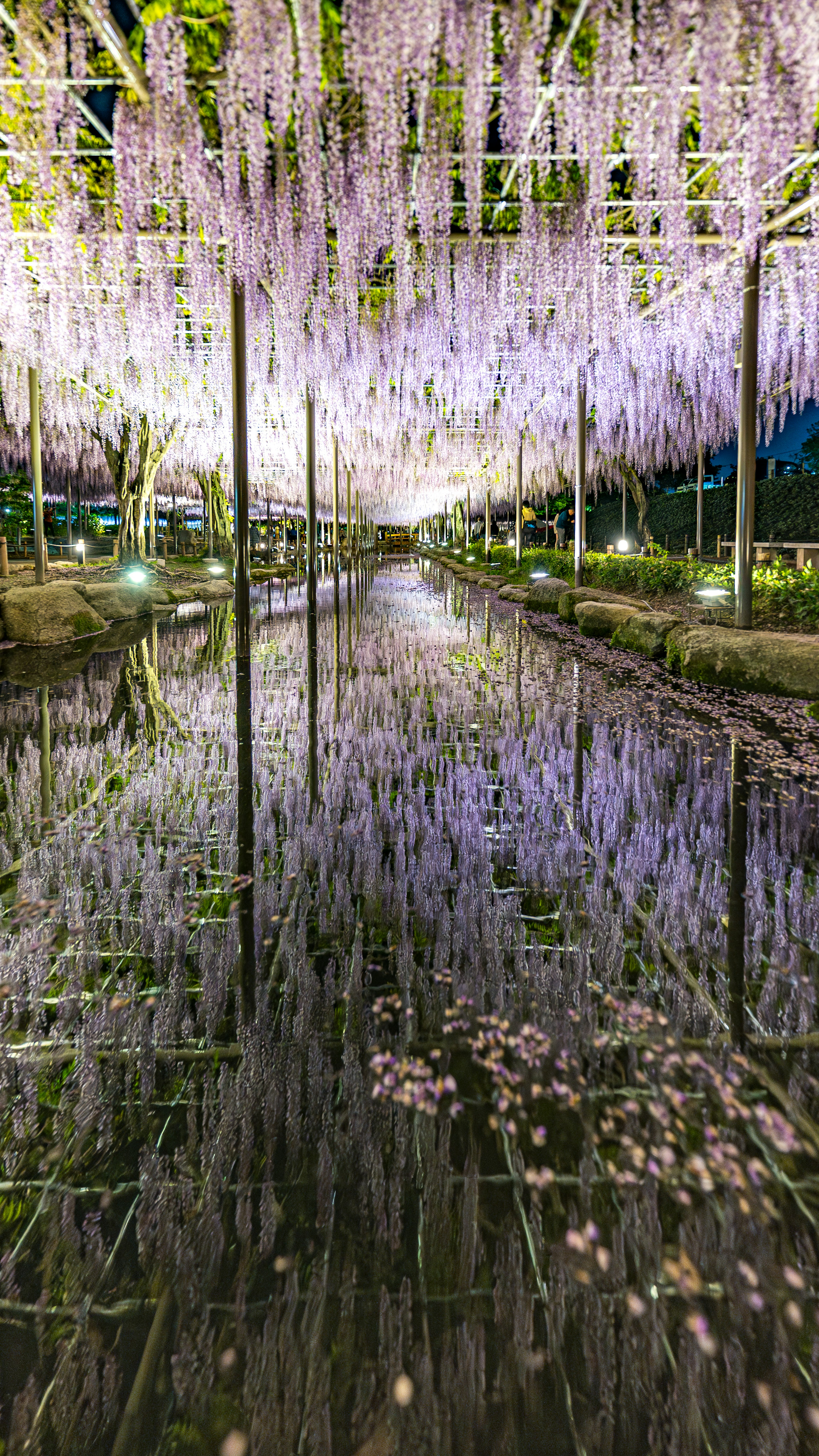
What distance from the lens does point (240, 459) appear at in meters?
8.55

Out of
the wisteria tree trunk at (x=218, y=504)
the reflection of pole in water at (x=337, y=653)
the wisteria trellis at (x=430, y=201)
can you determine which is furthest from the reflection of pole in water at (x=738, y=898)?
the wisteria tree trunk at (x=218, y=504)

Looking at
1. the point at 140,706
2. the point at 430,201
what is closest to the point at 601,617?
the point at 430,201

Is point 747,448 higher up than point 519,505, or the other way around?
point 519,505

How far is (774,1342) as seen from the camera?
3.76 feet

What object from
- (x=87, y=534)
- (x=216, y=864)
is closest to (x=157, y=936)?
(x=216, y=864)

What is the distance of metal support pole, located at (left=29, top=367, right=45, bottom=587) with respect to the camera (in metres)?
11.4

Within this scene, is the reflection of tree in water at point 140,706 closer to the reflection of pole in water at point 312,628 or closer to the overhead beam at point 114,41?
the reflection of pole in water at point 312,628

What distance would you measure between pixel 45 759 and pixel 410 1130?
3472 millimetres

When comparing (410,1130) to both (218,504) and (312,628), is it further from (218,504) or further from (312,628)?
(218,504)

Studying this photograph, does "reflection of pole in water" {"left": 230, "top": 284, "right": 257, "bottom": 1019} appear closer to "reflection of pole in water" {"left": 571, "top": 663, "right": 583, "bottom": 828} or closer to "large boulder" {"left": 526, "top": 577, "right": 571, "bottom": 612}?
"reflection of pole in water" {"left": 571, "top": 663, "right": 583, "bottom": 828}

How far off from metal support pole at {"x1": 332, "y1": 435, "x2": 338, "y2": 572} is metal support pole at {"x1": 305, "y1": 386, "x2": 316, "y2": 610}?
11.9ft

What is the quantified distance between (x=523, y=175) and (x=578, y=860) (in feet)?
20.2

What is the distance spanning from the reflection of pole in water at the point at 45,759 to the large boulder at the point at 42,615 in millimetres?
3690

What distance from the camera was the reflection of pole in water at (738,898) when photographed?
77.2 inches
